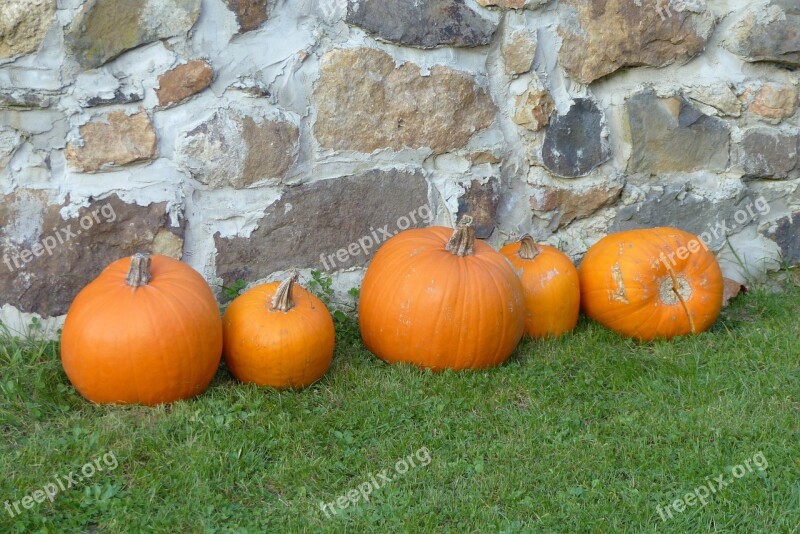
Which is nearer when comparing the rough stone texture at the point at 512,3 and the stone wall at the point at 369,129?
the stone wall at the point at 369,129

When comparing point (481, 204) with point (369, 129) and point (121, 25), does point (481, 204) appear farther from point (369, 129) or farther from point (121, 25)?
point (121, 25)

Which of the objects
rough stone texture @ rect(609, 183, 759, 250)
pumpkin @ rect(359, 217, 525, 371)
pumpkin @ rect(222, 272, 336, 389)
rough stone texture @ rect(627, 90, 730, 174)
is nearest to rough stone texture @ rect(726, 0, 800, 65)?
rough stone texture @ rect(627, 90, 730, 174)

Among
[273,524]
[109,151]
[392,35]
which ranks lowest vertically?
[273,524]

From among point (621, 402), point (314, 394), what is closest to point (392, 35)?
point (314, 394)

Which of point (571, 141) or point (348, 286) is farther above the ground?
point (571, 141)

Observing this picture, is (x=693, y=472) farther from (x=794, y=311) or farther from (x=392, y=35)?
(x=392, y=35)

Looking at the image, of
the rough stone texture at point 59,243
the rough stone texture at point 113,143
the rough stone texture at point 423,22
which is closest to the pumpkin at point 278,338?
the rough stone texture at point 59,243

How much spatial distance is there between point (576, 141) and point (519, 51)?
1.69 ft

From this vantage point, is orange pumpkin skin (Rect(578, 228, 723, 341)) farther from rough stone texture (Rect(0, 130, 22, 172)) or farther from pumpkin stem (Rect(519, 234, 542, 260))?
rough stone texture (Rect(0, 130, 22, 172))

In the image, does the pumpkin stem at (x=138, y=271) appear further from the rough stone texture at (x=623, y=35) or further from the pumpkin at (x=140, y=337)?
the rough stone texture at (x=623, y=35)

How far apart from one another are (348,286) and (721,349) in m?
1.68

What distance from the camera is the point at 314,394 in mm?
3336

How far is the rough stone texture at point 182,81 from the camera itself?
335 cm

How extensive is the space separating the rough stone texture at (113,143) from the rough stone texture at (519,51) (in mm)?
1624
